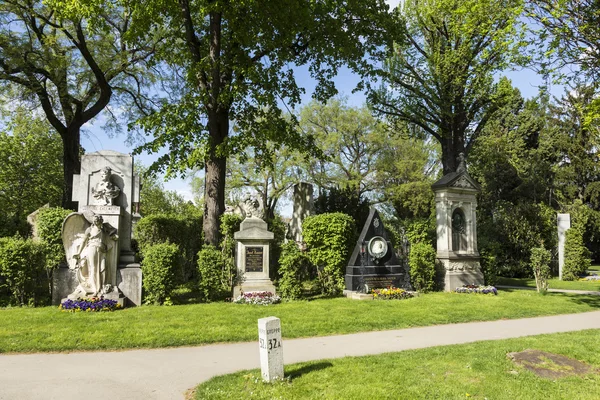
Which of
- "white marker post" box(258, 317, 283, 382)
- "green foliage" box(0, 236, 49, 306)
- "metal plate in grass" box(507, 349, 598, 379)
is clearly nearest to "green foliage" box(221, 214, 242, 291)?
"green foliage" box(0, 236, 49, 306)

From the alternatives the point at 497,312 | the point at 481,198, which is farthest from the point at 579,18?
the point at 481,198

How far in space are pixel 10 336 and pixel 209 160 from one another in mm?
8061

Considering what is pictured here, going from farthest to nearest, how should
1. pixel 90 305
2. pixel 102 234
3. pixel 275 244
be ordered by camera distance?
pixel 275 244 → pixel 102 234 → pixel 90 305

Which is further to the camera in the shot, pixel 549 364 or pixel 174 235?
pixel 174 235

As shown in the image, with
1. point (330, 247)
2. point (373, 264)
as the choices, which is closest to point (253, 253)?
point (330, 247)

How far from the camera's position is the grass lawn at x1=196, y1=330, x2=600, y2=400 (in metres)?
4.80

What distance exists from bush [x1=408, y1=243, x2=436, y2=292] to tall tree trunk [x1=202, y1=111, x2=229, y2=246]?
22.3 ft

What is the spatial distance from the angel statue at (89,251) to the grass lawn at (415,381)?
674 centimetres

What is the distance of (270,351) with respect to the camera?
5.11 m

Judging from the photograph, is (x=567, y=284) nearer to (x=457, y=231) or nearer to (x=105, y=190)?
(x=457, y=231)

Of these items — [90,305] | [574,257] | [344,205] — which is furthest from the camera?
[344,205]

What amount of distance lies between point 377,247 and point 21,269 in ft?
33.0

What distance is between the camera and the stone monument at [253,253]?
12.8m

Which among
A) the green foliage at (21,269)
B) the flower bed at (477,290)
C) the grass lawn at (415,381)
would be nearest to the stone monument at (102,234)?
the green foliage at (21,269)
